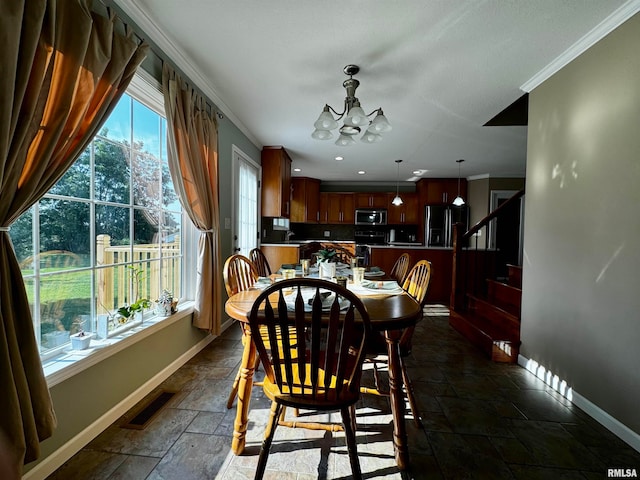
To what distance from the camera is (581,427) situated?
1707 millimetres

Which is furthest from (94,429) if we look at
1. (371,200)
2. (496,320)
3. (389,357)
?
(371,200)

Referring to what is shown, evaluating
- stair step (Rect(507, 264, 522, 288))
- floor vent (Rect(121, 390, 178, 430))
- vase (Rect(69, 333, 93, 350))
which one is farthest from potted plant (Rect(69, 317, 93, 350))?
stair step (Rect(507, 264, 522, 288))

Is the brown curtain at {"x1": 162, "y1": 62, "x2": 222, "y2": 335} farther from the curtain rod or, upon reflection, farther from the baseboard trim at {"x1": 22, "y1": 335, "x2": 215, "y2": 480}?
the baseboard trim at {"x1": 22, "y1": 335, "x2": 215, "y2": 480}

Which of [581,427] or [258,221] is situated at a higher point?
[258,221]

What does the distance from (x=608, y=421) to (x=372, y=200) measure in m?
5.72

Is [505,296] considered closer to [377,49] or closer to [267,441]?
[377,49]

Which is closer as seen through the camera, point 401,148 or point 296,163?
point 401,148

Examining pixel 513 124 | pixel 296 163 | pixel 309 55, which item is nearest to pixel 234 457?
pixel 309 55

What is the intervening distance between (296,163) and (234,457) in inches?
187

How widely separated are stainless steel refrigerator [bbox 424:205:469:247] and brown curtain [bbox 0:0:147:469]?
20.4 ft

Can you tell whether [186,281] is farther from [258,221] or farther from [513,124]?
[513,124]

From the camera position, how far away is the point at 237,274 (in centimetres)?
205

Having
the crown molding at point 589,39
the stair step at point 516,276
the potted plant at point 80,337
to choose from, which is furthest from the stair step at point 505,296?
the potted plant at point 80,337

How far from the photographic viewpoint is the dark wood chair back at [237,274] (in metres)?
1.88
